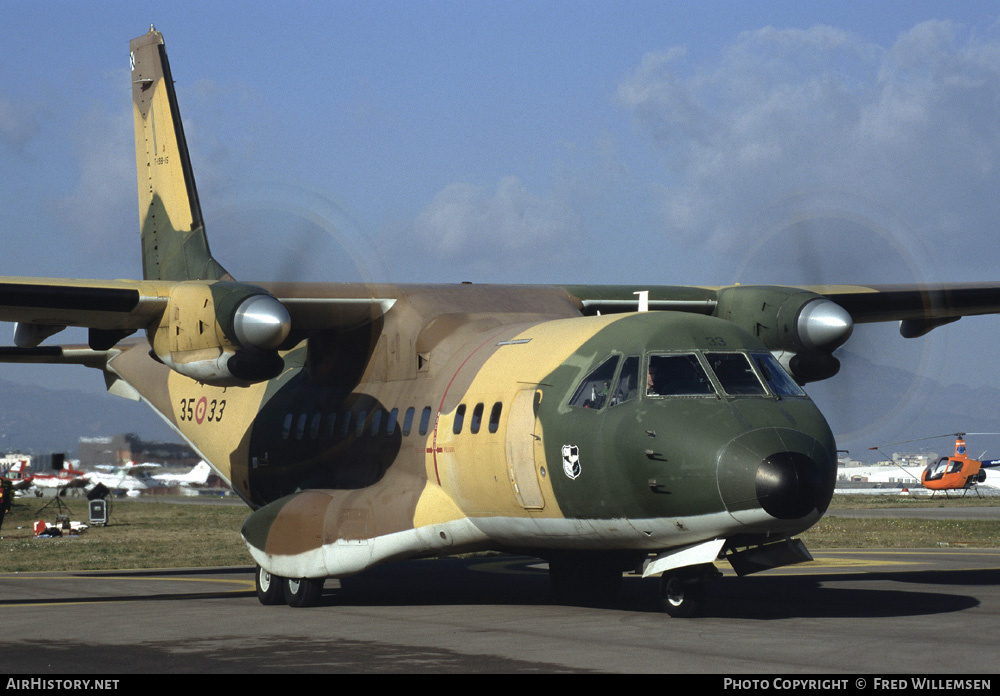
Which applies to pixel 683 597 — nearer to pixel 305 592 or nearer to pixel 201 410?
pixel 305 592

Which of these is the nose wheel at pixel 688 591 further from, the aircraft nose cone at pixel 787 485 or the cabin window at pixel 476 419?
the cabin window at pixel 476 419

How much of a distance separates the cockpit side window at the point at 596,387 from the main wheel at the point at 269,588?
556cm

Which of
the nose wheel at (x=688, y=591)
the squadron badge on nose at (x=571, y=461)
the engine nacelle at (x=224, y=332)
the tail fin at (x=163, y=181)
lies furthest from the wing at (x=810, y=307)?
the tail fin at (x=163, y=181)

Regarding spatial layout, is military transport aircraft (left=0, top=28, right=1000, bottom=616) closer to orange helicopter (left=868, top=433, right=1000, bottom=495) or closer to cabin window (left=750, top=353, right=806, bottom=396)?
cabin window (left=750, top=353, right=806, bottom=396)

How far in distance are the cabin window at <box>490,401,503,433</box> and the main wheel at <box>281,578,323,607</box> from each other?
3.48m

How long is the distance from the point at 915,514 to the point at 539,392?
34535 mm

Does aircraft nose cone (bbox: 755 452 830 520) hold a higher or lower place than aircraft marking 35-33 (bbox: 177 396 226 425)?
lower

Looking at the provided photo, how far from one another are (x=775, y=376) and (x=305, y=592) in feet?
22.6

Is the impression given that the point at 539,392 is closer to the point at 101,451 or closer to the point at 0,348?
the point at 0,348

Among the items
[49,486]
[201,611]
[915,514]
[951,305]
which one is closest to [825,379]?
[951,305]

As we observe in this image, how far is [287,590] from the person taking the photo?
1634 centimetres

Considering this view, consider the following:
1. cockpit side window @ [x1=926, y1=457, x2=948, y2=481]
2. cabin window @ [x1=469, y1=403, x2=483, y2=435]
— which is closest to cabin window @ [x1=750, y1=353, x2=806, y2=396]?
cabin window @ [x1=469, y1=403, x2=483, y2=435]

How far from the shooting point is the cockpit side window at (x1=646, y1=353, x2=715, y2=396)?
12727 millimetres

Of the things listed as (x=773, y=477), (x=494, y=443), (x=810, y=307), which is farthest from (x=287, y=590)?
(x=810, y=307)
